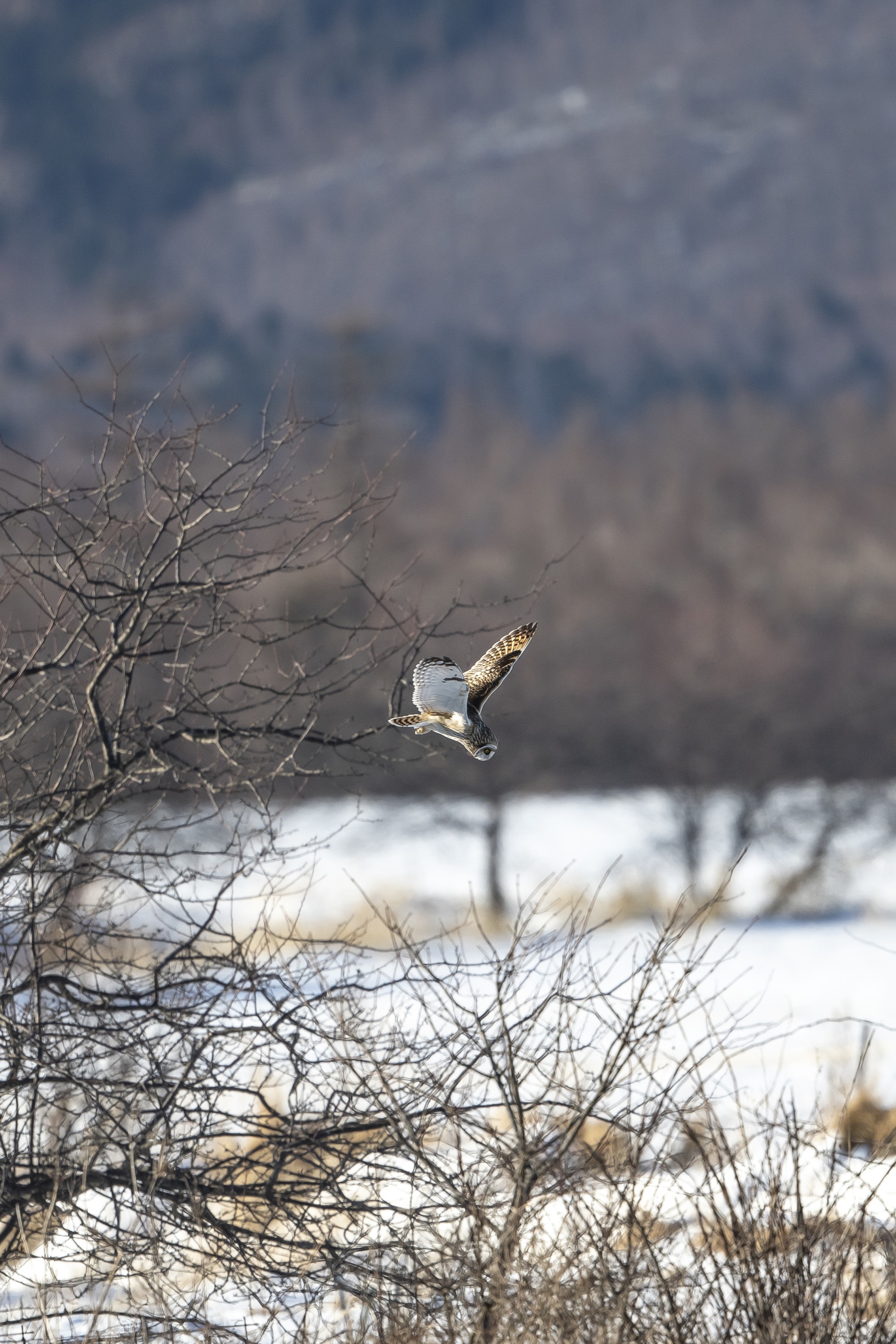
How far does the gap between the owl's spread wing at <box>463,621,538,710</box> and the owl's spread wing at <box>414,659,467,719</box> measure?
173 mm

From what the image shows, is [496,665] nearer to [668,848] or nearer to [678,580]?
[668,848]

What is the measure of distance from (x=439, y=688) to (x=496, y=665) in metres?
0.42

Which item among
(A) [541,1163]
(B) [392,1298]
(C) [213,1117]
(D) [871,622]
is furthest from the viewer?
(D) [871,622]

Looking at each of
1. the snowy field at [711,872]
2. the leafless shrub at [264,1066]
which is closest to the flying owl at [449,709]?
the leafless shrub at [264,1066]

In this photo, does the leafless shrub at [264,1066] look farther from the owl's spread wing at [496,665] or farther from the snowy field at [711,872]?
the snowy field at [711,872]

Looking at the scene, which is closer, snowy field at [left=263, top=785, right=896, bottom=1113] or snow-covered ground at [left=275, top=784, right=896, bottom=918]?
snowy field at [left=263, top=785, right=896, bottom=1113]

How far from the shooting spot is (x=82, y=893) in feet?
23.5

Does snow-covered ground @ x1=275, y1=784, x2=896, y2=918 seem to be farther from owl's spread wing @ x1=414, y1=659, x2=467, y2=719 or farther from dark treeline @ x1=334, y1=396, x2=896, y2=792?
owl's spread wing @ x1=414, y1=659, x2=467, y2=719

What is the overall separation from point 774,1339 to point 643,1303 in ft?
1.44

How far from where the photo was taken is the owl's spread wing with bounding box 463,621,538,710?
3.61 m

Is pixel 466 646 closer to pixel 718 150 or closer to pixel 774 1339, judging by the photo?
pixel 774 1339

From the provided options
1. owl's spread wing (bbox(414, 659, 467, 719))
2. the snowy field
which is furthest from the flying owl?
the snowy field

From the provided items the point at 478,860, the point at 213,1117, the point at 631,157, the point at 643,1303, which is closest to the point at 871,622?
the point at 478,860

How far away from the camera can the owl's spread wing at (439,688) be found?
131 inches
